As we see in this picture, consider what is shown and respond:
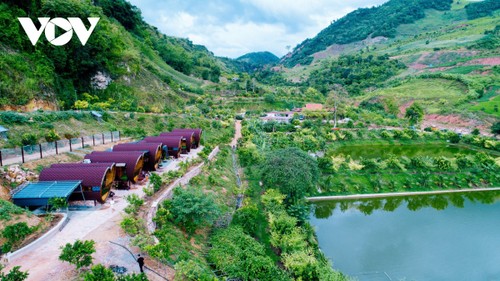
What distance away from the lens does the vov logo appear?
103ft

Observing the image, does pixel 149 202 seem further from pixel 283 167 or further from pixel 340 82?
pixel 340 82

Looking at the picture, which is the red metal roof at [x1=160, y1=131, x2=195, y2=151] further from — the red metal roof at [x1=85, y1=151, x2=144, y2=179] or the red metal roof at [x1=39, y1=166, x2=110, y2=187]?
the red metal roof at [x1=39, y1=166, x2=110, y2=187]

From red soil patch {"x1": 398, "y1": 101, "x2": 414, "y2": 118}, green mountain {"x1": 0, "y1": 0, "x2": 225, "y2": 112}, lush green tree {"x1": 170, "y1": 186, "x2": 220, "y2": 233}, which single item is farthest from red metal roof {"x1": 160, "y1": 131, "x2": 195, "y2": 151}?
red soil patch {"x1": 398, "y1": 101, "x2": 414, "y2": 118}

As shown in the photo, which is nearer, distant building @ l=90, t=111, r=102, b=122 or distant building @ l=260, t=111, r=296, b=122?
distant building @ l=90, t=111, r=102, b=122

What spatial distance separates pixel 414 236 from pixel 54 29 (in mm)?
42787

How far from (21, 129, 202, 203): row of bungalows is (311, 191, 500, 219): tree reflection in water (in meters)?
13.8

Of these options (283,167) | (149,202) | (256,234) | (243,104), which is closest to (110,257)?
(149,202)

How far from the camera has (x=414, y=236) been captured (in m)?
21.3

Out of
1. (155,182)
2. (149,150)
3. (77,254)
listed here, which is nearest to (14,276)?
(77,254)

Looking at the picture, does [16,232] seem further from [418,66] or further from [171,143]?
[418,66]

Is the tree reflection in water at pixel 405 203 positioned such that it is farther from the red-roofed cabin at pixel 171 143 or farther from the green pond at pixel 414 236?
the red-roofed cabin at pixel 171 143

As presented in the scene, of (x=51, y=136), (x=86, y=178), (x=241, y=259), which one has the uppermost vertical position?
(x=51, y=136)

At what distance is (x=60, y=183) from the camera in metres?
14.7

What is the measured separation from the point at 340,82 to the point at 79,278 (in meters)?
110
